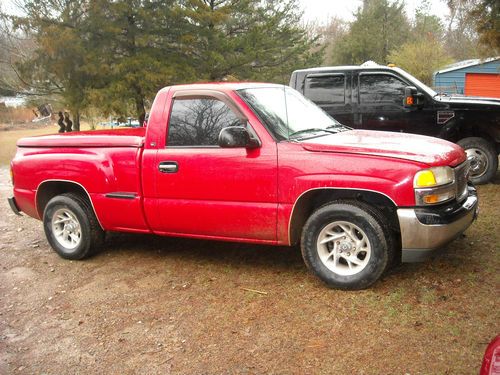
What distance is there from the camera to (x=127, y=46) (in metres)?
17.9

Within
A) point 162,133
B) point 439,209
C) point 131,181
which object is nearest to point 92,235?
point 131,181

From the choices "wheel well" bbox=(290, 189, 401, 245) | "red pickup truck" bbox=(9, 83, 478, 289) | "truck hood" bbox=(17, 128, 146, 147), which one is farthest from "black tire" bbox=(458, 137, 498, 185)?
"truck hood" bbox=(17, 128, 146, 147)

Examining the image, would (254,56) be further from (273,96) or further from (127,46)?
(273,96)

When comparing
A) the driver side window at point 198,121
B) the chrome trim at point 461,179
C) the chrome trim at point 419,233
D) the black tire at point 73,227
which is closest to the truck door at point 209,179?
the driver side window at point 198,121

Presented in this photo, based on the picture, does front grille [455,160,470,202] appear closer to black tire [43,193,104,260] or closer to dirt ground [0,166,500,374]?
dirt ground [0,166,500,374]

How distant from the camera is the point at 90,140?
16.4 ft

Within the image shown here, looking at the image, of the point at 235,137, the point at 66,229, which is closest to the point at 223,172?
the point at 235,137

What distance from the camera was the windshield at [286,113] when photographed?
4281 mm

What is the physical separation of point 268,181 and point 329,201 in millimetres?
558

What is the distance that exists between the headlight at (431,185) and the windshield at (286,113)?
1161mm

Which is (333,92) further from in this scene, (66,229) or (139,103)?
(139,103)

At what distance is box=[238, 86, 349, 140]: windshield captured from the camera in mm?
4281

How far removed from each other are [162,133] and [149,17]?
14123mm

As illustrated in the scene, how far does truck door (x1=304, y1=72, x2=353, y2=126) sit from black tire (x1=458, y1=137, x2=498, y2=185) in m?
1.84
